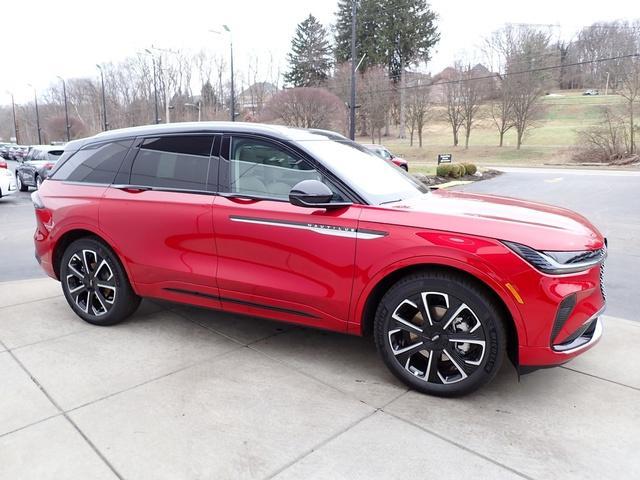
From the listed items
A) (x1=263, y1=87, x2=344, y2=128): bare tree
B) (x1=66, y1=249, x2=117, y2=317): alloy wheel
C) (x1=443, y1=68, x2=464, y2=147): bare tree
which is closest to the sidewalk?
(x1=66, y1=249, x2=117, y2=317): alloy wheel

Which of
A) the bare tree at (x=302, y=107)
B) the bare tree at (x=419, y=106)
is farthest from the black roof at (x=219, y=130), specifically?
the bare tree at (x=419, y=106)

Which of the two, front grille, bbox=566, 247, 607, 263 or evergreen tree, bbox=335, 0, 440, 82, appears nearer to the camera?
front grille, bbox=566, 247, 607, 263

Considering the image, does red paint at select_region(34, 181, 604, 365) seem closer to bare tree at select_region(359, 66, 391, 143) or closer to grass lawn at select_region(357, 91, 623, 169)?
grass lawn at select_region(357, 91, 623, 169)

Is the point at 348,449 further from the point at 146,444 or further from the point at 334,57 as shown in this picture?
the point at 334,57

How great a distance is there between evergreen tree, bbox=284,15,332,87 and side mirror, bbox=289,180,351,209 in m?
63.6

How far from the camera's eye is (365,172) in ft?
11.9

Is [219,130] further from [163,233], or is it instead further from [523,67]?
[523,67]

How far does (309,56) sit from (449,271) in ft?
220

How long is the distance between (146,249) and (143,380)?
108 cm

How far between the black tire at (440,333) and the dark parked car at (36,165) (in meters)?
15.5

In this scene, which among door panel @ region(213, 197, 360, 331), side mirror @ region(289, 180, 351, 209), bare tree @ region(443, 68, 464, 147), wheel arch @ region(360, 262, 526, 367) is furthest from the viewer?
bare tree @ region(443, 68, 464, 147)

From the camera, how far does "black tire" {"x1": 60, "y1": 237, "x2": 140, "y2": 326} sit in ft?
13.6

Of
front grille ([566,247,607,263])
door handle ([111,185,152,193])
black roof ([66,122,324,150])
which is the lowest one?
front grille ([566,247,607,263])

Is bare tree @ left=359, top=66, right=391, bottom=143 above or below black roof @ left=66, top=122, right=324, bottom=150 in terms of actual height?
above
